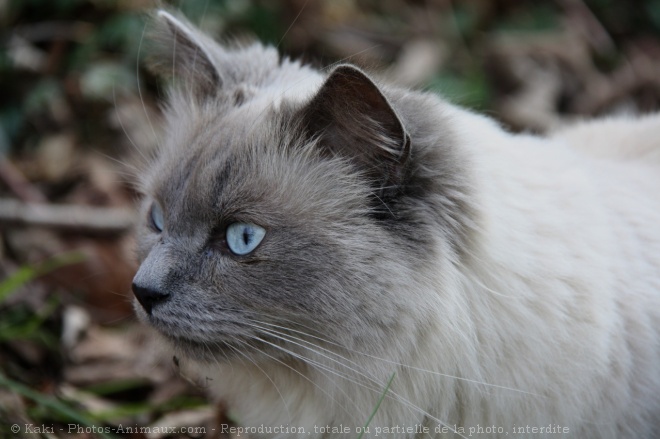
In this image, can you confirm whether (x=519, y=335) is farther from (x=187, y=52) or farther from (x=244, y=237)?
(x=187, y=52)

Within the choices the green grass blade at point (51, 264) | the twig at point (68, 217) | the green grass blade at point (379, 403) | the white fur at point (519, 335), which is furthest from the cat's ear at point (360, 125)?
the twig at point (68, 217)

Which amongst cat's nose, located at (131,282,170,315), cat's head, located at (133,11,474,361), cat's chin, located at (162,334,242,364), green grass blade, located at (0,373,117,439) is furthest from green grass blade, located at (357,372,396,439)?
green grass blade, located at (0,373,117,439)

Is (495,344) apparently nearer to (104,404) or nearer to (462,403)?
(462,403)

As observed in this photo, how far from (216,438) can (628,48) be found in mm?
4949

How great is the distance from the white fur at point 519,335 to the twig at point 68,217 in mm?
2098

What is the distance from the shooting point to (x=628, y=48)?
245 inches

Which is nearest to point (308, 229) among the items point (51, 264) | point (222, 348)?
point (222, 348)

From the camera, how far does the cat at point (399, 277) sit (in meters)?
2.22

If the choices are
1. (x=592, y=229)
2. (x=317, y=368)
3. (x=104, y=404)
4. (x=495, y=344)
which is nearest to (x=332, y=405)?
(x=317, y=368)

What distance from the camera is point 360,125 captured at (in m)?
2.21

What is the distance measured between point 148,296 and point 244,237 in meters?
0.34

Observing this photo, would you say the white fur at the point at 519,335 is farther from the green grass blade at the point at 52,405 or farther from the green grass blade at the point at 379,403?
the green grass blade at the point at 52,405

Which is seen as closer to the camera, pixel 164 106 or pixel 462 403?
pixel 462 403

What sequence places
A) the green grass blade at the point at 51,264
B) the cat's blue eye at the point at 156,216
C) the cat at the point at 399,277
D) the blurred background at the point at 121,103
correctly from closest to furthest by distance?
the cat at the point at 399,277 → the cat's blue eye at the point at 156,216 → the blurred background at the point at 121,103 → the green grass blade at the point at 51,264
